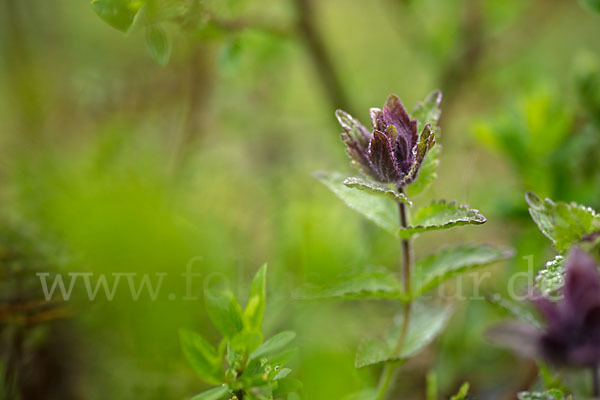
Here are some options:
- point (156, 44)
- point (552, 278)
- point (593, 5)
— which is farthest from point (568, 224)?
point (156, 44)

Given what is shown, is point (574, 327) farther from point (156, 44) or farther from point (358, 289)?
point (156, 44)

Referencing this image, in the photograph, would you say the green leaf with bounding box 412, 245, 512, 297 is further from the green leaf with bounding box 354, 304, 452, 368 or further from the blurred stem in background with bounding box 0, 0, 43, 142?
the blurred stem in background with bounding box 0, 0, 43, 142

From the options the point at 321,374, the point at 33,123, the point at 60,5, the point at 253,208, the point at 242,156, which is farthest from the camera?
the point at 60,5

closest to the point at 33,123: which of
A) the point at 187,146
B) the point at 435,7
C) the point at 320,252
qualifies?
the point at 187,146

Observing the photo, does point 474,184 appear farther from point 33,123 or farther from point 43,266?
point 33,123

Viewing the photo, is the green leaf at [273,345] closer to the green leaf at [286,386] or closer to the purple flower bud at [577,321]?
the green leaf at [286,386]

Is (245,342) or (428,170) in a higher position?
(428,170)

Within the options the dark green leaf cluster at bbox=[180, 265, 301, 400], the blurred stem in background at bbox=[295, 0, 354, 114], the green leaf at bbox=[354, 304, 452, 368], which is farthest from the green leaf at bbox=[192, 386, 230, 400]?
the blurred stem in background at bbox=[295, 0, 354, 114]
